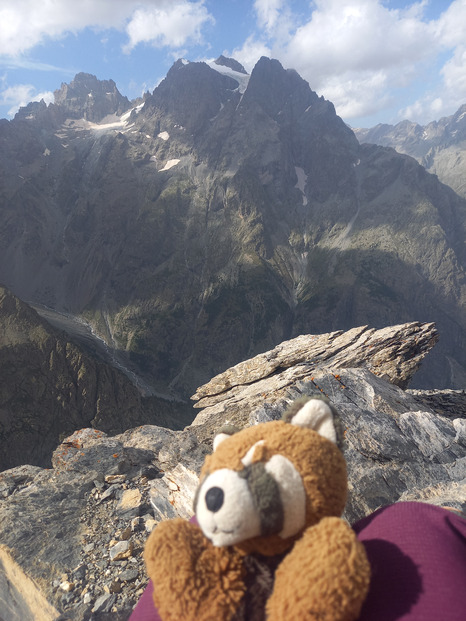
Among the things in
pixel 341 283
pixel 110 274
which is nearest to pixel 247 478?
pixel 341 283

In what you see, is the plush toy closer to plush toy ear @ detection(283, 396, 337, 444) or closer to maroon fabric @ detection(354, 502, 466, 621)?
plush toy ear @ detection(283, 396, 337, 444)

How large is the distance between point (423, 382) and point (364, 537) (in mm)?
173174

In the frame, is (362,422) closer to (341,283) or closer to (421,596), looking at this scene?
(421,596)

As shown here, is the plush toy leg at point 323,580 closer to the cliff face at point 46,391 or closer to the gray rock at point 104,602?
the gray rock at point 104,602

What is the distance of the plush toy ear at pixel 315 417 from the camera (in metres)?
3.24

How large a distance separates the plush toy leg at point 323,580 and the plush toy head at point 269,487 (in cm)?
25

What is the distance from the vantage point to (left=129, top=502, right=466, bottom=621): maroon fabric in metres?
2.38

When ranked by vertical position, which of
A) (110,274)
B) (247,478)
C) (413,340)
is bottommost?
(413,340)

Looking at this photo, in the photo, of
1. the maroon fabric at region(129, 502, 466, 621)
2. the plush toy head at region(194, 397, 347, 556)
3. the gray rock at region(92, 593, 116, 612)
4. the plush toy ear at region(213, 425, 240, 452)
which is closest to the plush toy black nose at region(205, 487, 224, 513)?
the plush toy head at region(194, 397, 347, 556)

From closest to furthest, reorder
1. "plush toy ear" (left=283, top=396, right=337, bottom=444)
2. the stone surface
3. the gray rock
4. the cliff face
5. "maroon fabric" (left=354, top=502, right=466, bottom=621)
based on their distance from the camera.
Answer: "maroon fabric" (left=354, top=502, right=466, bottom=621) → "plush toy ear" (left=283, top=396, right=337, bottom=444) → the gray rock → the stone surface → the cliff face

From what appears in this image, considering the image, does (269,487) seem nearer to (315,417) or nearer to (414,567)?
(315,417)

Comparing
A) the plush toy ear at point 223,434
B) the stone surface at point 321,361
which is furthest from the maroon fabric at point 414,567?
the stone surface at point 321,361

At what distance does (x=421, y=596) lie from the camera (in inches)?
96.7

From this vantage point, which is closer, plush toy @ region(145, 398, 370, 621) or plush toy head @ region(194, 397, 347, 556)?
plush toy @ region(145, 398, 370, 621)
